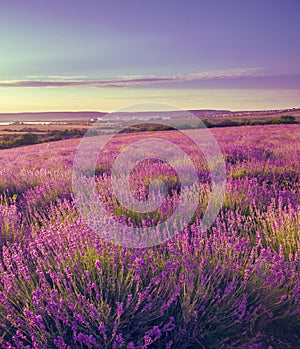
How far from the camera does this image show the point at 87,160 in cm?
854

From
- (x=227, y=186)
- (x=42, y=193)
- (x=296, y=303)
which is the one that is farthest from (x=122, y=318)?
(x=42, y=193)

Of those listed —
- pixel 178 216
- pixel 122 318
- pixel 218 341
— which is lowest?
pixel 218 341

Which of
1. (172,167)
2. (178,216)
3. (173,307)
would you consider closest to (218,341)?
(173,307)

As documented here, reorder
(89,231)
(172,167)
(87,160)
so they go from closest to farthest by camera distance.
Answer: (89,231), (172,167), (87,160)

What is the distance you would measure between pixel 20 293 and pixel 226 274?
1.46 metres

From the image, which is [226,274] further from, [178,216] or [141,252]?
[178,216]

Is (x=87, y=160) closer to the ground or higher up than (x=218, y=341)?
higher up

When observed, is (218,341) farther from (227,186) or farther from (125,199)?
(227,186)

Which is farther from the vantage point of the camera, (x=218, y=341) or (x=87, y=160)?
(x=87, y=160)

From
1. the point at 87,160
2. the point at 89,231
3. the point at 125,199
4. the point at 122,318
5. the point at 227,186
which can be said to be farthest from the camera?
the point at 87,160

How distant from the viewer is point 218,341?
7.85 feet

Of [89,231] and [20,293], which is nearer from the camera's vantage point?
[20,293]

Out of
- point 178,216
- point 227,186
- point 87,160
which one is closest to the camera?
point 178,216

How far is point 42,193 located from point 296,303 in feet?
12.1
